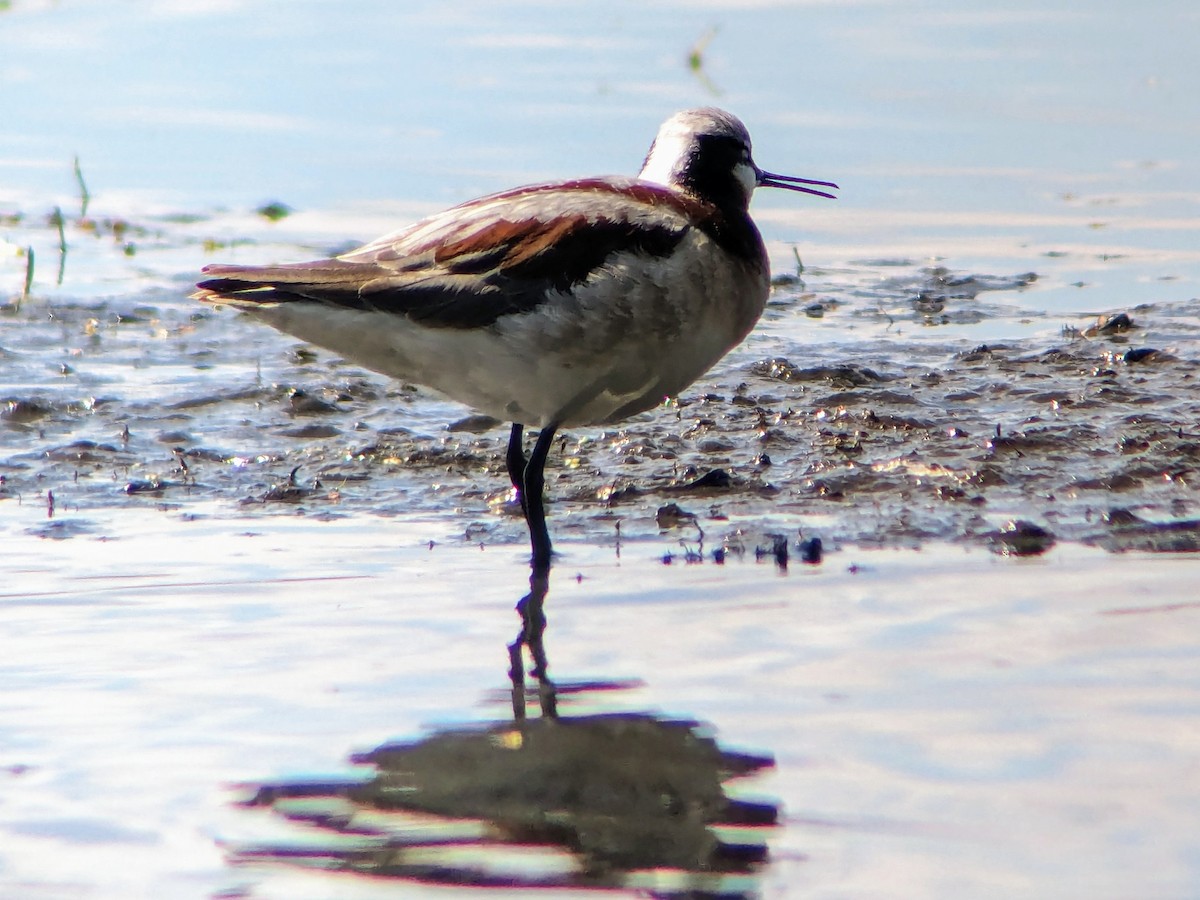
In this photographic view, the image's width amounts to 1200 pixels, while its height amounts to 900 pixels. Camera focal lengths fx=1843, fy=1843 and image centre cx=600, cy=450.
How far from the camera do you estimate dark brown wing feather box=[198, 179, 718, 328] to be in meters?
4.99

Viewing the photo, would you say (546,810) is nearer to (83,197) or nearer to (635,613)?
(635,613)

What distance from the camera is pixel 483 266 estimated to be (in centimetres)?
503

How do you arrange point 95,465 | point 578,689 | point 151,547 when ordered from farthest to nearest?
1. point 95,465
2. point 151,547
3. point 578,689

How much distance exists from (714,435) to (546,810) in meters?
3.07

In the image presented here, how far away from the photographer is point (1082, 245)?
9109mm

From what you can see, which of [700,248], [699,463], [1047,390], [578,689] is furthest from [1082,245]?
[578,689]

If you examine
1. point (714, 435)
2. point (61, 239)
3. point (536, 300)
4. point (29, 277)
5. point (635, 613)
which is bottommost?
point (635, 613)

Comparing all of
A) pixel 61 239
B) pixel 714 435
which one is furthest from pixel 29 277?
pixel 714 435

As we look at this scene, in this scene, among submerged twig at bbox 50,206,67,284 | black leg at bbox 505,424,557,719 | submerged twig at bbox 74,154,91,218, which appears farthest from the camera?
submerged twig at bbox 74,154,91,218

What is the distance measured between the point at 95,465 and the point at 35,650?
1887 mm

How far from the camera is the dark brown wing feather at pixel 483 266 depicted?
4.99m

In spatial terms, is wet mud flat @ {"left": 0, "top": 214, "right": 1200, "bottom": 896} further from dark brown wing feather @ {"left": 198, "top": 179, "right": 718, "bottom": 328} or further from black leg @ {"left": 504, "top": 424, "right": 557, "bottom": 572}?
dark brown wing feather @ {"left": 198, "top": 179, "right": 718, "bottom": 328}

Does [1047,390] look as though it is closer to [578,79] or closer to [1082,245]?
[1082,245]

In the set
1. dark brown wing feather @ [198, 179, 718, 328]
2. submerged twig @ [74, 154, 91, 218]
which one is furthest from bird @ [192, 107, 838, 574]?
submerged twig @ [74, 154, 91, 218]
